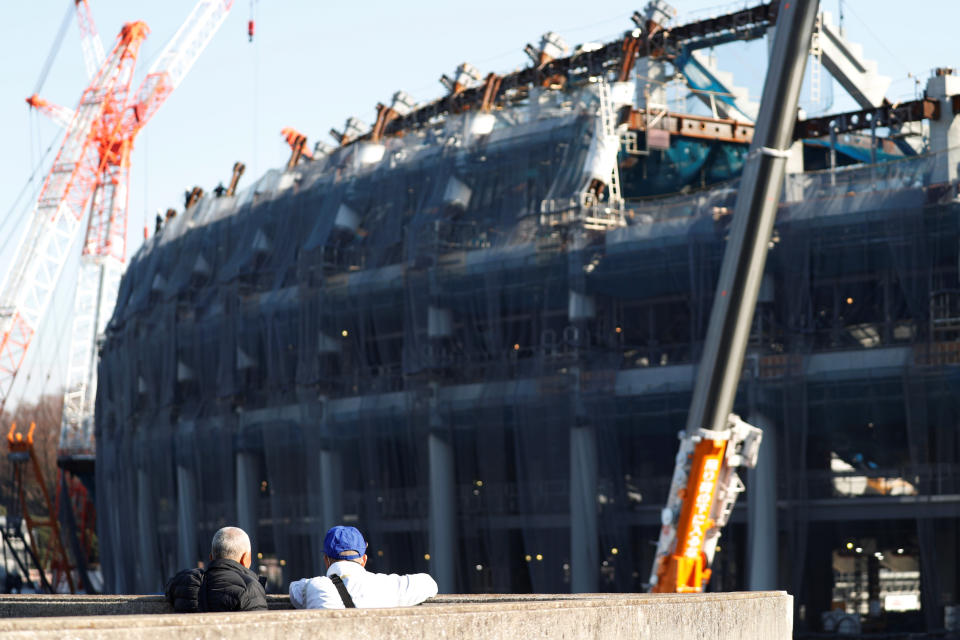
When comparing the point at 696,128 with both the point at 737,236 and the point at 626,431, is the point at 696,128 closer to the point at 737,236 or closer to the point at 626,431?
the point at 626,431

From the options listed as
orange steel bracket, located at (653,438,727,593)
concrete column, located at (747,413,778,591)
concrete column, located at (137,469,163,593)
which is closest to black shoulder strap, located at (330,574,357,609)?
orange steel bracket, located at (653,438,727,593)

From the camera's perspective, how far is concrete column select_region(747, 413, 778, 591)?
128 feet

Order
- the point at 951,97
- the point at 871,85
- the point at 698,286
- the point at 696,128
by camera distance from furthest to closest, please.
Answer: the point at 871,85, the point at 696,128, the point at 951,97, the point at 698,286

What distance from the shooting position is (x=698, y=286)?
40875 mm

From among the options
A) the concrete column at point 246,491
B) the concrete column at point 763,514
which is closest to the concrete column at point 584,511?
the concrete column at point 763,514

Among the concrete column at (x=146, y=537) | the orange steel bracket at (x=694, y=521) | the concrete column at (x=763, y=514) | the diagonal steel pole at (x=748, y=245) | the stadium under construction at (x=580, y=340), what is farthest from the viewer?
the concrete column at (x=146, y=537)

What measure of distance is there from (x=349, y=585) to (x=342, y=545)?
0.25m

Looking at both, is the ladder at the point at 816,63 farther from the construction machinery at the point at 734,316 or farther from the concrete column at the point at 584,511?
the construction machinery at the point at 734,316

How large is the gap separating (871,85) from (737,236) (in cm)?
3422

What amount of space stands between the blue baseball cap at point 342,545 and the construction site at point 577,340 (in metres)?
25.2

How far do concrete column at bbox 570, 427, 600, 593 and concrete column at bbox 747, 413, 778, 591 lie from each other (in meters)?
4.40

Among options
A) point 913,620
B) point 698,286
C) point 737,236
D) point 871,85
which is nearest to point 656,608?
point 737,236

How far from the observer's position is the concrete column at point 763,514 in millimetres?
39031

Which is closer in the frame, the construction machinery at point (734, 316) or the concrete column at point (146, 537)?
the construction machinery at point (734, 316)
